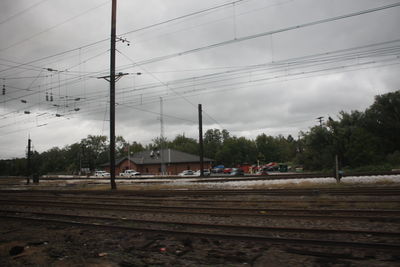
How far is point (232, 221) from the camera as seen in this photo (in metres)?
8.78

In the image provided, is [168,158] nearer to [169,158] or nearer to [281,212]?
[169,158]

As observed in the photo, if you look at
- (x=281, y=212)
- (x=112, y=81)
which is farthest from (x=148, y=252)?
(x=112, y=81)

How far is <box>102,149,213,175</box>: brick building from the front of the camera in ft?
Result: 218

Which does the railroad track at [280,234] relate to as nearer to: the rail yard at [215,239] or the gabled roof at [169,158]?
the rail yard at [215,239]

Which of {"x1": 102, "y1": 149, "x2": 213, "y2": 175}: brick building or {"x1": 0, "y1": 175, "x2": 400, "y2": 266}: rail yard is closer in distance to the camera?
{"x1": 0, "y1": 175, "x2": 400, "y2": 266}: rail yard

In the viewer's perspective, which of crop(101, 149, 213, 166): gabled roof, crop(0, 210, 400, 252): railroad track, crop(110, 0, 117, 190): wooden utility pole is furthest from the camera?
crop(101, 149, 213, 166): gabled roof

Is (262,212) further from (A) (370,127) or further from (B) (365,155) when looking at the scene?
(A) (370,127)

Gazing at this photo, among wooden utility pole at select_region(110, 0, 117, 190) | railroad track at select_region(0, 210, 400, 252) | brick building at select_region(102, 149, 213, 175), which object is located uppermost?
wooden utility pole at select_region(110, 0, 117, 190)

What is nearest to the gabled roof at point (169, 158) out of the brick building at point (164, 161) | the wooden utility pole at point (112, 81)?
the brick building at point (164, 161)

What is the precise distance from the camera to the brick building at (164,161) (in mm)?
66375

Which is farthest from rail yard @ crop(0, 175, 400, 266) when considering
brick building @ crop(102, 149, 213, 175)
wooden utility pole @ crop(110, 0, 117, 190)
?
brick building @ crop(102, 149, 213, 175)

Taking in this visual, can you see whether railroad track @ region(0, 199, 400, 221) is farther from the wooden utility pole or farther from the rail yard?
the wooden utility pole

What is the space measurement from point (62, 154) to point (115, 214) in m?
126

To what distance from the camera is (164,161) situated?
6669 cm
